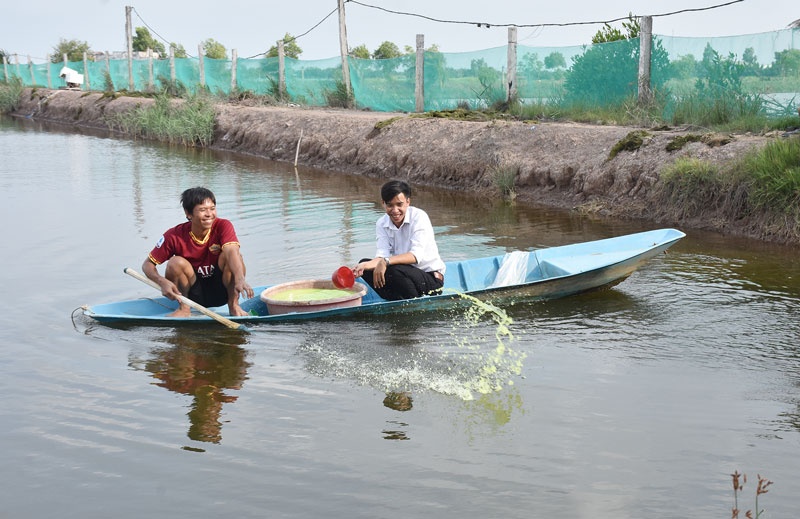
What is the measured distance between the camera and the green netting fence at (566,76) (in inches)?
548

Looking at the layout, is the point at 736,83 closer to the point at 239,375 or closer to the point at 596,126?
the point at 596,126

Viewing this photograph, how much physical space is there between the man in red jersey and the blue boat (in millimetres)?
216

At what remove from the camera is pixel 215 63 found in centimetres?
3119

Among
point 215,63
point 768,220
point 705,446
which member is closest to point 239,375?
point 705,446

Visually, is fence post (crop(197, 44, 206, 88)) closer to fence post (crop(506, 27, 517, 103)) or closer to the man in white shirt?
fence post (crop(506, 27, 517, 103))

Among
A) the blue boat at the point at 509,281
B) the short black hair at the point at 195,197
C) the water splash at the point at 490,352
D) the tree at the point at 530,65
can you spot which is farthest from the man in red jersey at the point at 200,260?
the tree at the point at 530,65

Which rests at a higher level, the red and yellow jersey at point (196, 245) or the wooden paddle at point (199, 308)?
the red and yellow jersey at point (196, 245)

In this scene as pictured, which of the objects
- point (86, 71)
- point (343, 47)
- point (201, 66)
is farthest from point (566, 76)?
point (86, 71)

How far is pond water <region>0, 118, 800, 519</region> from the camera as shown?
14.0 ft

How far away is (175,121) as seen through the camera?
79.3 feet

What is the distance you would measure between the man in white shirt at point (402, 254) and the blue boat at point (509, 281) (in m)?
0.14

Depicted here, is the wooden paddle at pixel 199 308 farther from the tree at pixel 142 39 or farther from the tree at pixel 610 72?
the tree at pixel 142 39

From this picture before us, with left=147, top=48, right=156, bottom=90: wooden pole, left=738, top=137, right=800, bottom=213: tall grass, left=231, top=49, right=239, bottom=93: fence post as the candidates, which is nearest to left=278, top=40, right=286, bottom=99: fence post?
left=231, top=49, right=239, bottom=93: fence post

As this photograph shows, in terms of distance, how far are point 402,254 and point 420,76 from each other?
14752mm
